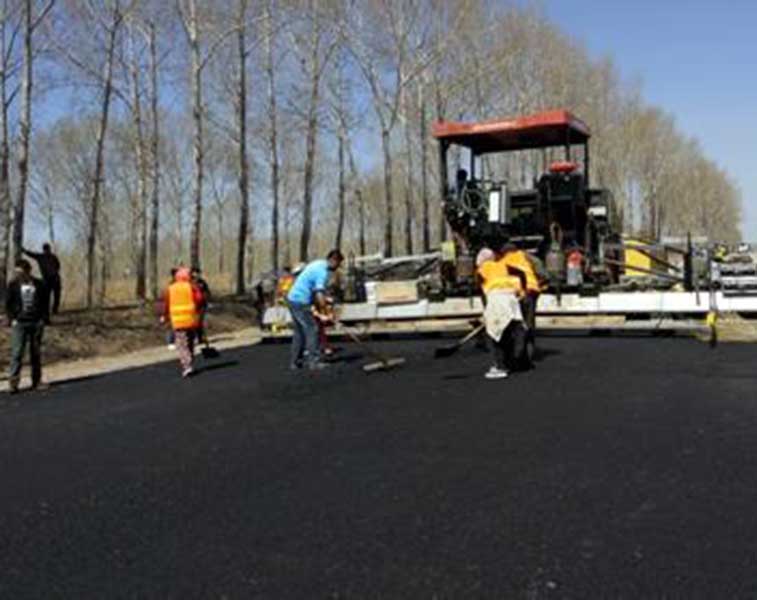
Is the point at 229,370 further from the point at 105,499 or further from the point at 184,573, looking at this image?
the point at 184,573

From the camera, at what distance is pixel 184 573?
5.02m

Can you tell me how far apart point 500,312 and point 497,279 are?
427mm

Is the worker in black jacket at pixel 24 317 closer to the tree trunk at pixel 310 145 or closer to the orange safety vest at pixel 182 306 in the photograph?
the orange safety vest at pixel 182 306

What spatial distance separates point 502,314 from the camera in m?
11.6

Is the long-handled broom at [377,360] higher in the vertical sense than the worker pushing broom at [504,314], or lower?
lower

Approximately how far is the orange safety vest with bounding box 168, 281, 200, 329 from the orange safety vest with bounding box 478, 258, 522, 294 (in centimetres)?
412

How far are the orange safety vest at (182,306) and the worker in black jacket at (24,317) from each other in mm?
1687

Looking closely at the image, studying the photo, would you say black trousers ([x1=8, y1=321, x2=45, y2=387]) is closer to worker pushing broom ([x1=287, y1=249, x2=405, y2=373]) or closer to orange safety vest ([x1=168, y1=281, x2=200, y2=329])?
orange safety vest ([x1=168, y1=281, x2=200, y2=329])

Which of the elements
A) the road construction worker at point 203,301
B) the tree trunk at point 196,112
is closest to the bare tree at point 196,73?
the tree trunk at point 196,112

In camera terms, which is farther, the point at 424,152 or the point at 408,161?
the point at 408,161

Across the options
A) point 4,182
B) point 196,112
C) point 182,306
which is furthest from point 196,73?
point 182,306

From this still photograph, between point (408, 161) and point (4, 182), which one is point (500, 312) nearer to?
point (4, 182)

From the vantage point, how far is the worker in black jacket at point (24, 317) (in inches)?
517

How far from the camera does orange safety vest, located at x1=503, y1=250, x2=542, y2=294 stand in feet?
40.3
